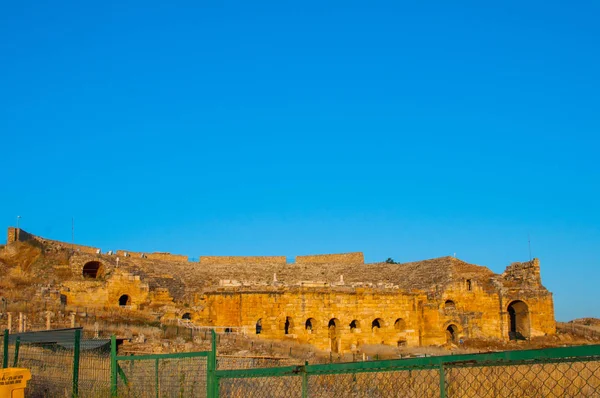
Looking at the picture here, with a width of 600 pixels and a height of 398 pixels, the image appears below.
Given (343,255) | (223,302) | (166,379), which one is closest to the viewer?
(166,379)

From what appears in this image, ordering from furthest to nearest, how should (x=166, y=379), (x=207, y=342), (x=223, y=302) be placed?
(x=223, y=302) → (x=207, y=342) → (x=166, y=379)

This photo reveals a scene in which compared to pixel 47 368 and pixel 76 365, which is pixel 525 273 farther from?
pixel 76 365

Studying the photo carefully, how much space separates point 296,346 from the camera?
98.7 ft

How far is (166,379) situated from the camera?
10516 mm

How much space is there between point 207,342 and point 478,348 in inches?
665

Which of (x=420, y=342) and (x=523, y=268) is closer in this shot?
(x=420, y=342)

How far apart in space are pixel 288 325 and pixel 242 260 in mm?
18882

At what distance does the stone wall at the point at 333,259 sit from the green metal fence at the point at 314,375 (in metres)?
36.5

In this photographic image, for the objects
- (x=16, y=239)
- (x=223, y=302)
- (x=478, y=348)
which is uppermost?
(x=16, y=239)

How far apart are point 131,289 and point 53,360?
24638 millimetres

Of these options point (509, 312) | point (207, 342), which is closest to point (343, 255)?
point (509, 312)

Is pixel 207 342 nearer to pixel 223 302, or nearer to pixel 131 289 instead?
pixel 223 302

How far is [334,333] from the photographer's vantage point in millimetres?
34656

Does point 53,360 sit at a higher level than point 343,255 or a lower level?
lower
